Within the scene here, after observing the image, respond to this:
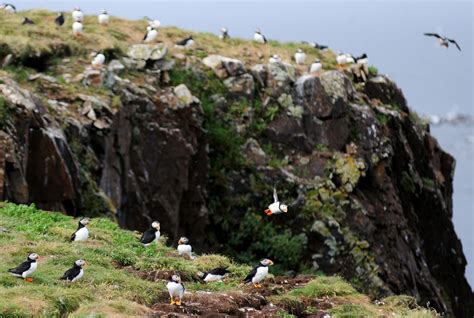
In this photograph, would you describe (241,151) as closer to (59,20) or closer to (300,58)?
(300,58)

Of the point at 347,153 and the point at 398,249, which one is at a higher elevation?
the point at 347,153

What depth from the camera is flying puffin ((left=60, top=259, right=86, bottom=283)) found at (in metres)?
16.5

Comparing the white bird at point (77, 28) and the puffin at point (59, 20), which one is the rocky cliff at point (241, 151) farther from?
the puffin at point (59, 20)

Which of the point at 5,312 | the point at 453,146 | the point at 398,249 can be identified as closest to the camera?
the point at 5,312

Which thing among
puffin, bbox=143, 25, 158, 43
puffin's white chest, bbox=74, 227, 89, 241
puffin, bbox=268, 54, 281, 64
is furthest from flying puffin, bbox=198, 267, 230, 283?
puffin, bbox=143, 25, 158, 43

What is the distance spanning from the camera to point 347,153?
35.2 metres

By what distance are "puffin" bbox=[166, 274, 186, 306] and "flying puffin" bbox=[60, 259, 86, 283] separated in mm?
1644

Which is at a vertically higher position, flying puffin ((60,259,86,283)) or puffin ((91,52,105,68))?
flying puffin ((60,259,86,283))

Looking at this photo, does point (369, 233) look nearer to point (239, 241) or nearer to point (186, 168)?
point (239, 241)

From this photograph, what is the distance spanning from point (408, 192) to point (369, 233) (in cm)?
→ 482

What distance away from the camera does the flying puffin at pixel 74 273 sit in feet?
54.1

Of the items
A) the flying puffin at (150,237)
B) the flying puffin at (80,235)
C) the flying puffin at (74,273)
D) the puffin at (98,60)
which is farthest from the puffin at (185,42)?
the flying puffin at (74,273)

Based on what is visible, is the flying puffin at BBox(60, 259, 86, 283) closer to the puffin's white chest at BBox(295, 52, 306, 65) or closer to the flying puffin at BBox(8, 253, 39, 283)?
the flying puffin at BBox(8, 253, 39, 283)

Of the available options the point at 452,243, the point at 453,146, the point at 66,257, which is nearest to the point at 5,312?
the point at 66,257
